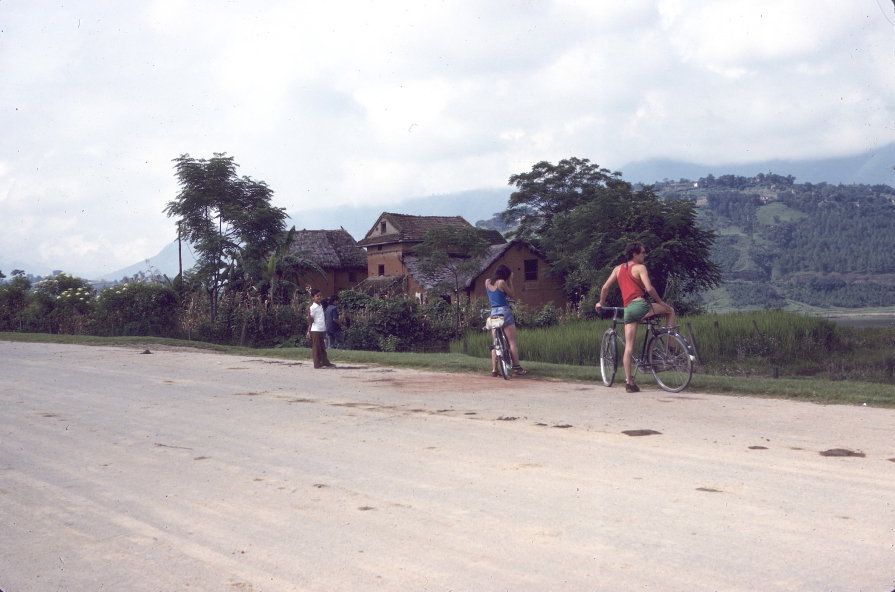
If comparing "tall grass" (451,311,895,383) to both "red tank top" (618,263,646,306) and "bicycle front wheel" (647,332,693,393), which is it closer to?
"bicycle front wheel" (647,332,693,393)

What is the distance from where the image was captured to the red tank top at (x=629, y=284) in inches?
410

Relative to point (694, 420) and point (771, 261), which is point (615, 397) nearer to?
point (694, 420)

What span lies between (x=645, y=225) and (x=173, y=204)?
25.5 meters

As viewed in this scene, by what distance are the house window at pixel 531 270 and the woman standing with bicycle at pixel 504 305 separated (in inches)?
1693

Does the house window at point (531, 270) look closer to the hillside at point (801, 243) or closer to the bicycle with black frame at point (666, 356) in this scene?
the hillside at point (801, 243)

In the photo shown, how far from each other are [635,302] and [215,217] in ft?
97.3

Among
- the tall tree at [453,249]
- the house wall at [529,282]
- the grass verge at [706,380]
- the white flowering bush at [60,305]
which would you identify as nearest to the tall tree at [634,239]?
the house wall at [529,282]

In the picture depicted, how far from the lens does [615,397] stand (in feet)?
31.9

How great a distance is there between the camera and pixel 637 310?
10297 millimetres

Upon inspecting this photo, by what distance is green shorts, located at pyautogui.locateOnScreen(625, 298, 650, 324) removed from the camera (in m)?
10.3

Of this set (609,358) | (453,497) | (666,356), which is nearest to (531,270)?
(609,358)

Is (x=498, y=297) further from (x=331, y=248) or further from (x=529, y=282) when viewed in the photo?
(x=331, y=248)

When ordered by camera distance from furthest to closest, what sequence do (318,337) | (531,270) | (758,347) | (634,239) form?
(531,270), (634,239), (758,347), (318,337)

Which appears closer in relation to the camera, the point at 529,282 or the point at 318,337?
the point at 318,337
